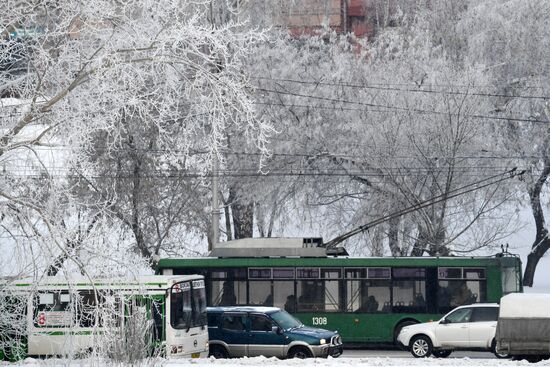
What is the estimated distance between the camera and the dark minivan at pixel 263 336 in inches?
977

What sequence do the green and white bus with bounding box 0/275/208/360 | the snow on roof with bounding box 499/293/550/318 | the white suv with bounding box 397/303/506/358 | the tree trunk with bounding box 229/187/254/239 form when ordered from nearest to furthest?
the green and white bus with bounding box 0/275/208/360, the snow on roof with bounding box 499/293/550/318, the white suv with bounding box 397/303/506/358, the tree trunk with bounding box 229/187/254/239

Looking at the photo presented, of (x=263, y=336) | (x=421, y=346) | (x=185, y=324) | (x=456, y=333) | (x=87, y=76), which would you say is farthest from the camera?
(x=421, y=346)

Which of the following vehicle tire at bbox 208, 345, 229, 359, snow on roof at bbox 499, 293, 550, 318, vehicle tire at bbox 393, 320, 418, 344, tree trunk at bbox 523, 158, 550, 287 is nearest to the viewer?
snow on roof at bbox 499, 293, 550, 318

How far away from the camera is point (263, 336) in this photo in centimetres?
2519

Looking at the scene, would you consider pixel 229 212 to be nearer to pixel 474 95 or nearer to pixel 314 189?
pixel 314 189

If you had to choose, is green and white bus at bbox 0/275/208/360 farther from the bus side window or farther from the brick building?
the brick building

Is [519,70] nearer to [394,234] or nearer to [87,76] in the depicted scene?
[394,234]

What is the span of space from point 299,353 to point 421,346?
385 centimetres

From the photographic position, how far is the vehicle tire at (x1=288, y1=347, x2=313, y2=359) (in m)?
24.7

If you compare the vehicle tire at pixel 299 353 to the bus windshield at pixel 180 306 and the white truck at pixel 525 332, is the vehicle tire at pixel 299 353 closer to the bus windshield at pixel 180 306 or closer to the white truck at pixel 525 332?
the bus windshield at pixel 180 306

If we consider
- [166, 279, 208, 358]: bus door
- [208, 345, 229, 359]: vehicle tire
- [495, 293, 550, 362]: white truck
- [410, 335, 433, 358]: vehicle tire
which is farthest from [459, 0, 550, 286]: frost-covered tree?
[495, 293, 550, 362]: white truck

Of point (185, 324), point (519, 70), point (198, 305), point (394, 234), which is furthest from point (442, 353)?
point (519, 70)

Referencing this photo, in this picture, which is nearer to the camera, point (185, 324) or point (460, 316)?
point (185, 324)

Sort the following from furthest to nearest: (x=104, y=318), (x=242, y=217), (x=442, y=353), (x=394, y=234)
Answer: (x=242, y=217), (x=394, y=234), (x=442, y=353), (x=104, y=318)
